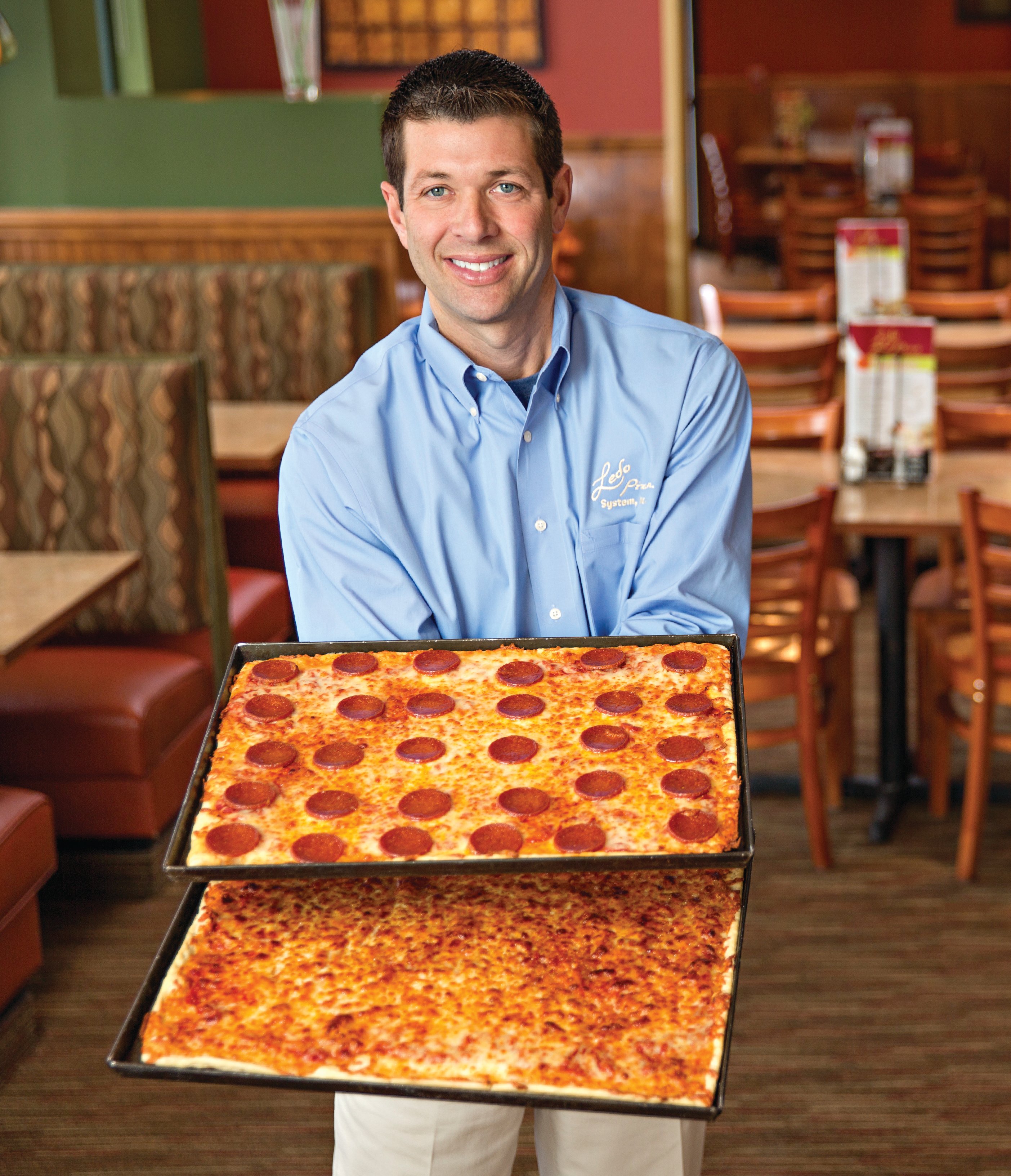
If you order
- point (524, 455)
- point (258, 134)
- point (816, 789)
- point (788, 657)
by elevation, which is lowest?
point (816, 789)

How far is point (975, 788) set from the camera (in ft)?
10.2

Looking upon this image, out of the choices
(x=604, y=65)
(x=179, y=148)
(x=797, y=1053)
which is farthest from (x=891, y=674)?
(x=604, y=65)

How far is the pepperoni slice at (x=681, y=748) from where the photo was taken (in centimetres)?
125

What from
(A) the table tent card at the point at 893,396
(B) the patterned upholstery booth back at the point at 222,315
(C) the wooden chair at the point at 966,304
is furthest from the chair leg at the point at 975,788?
(B) the patterned upholstery booth back at the point at 222,315

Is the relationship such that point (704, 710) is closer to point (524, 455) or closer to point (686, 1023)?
point (686, 1023)

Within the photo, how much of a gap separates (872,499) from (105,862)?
2.02 m

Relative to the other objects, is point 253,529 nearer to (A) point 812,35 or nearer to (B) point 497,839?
(B) point 497,839

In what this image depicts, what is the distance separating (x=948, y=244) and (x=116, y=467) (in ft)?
18.1

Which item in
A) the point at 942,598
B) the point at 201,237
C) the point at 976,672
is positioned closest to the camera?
the point at 976,672

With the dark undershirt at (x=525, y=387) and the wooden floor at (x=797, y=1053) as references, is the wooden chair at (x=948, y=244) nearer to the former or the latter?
the wooden floor at (x=797, y=1053)

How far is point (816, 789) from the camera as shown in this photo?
3.19m

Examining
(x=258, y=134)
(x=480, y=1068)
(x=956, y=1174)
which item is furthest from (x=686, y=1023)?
(x=258, y=134)

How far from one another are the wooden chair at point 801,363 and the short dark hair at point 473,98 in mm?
2732

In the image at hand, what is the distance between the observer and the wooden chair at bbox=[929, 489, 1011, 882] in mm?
2875
